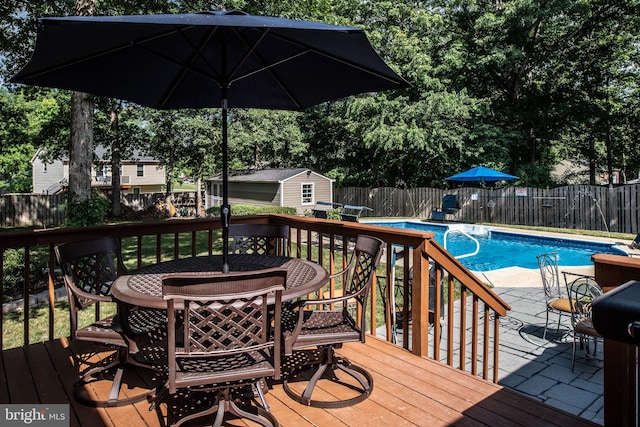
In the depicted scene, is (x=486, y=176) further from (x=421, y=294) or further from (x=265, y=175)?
(x=421, y=294)

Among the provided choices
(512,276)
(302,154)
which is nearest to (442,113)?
(302,154)

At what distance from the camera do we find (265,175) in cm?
2164

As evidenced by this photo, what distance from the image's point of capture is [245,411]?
2189 millimetres

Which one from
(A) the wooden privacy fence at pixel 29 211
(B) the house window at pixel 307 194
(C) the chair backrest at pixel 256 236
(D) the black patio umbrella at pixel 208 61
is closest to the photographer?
(D) the black patio umbrella at pixel 208 61

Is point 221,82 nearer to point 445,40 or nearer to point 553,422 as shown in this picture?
point 553,422

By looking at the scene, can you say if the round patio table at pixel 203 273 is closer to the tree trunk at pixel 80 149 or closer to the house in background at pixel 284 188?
the tree trunk at pixel 80 149

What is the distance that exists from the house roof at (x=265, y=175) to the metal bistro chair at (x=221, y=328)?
59.9 ft

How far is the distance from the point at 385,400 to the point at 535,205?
15577 millimetres

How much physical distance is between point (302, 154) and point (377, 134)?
6707 mm

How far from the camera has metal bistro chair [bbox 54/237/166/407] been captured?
2328 mm

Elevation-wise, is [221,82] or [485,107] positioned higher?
[485,107]

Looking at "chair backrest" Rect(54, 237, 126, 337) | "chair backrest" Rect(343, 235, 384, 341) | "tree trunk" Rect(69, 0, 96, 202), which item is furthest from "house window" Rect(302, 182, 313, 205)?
"chair backrest" Rect(343, 235, 384, 341)

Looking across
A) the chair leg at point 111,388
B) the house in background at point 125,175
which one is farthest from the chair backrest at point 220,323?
the house in background at point 125,175

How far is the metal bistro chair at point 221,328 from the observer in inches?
69.6
